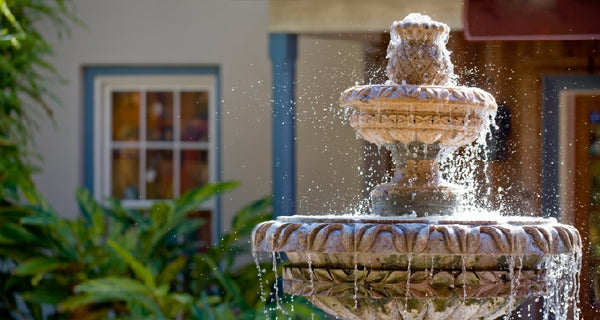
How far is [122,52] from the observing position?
8.05 m

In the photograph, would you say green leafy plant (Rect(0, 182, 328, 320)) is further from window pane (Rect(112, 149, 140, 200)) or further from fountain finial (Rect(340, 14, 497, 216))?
fountain finial (Rect(340, 14, 497, 216))

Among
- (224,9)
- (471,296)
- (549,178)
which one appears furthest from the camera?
(224,9)

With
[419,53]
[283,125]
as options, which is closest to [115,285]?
[283,125]

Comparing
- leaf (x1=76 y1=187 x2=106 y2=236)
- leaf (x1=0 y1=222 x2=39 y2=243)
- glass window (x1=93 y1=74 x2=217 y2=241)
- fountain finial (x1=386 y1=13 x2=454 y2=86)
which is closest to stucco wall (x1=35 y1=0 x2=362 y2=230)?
glass window (x1=93 y1=74 x2=217 y2=241)

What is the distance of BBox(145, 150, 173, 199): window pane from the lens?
8.28m

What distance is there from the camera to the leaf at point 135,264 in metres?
6.21

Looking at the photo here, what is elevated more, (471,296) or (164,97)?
(164,97)

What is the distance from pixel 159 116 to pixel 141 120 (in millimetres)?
136

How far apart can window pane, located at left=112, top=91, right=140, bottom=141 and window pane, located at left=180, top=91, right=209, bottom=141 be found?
34 centimetres

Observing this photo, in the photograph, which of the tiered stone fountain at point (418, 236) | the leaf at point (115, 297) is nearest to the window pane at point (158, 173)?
the leaf at point (115, 297)

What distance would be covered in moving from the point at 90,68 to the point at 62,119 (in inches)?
16.7

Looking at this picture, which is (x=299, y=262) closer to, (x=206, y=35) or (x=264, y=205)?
(x=264, y=205)

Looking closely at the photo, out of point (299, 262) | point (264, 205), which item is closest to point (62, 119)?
point (264, 205)

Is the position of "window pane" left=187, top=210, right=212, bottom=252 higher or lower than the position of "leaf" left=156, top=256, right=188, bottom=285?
higher
